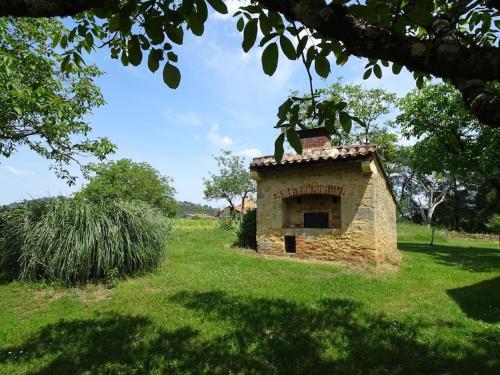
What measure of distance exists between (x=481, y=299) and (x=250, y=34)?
715 centimetres

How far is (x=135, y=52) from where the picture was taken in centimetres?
199

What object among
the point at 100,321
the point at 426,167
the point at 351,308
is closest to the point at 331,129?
the point at 351,308

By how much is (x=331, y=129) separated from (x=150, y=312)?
174 inches

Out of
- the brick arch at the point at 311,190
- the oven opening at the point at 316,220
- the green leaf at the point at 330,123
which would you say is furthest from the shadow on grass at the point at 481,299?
the green leaf at the point at 330,123

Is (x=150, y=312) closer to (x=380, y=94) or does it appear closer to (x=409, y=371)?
(x=409, y=371)

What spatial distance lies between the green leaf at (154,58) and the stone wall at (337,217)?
27.5ft

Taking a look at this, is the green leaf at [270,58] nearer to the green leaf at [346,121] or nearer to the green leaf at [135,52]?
the green leaf at [346,121]

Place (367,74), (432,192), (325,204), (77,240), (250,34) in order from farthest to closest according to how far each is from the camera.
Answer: (432,192), (325,204), (77,240), (367,74), (250,34)

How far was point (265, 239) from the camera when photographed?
436 inches

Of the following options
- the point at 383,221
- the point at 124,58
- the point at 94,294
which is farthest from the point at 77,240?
the point at 383,221

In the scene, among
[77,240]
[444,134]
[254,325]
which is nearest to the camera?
[254,325]

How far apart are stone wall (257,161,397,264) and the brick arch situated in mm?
58

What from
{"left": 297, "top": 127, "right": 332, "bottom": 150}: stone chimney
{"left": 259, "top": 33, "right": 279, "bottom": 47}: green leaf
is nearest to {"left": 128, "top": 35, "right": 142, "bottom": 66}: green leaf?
{"left": 259, "top": 33, "right": 279, "bottom": 47}: green leaf

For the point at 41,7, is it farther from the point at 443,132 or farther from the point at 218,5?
the point at 443,132
